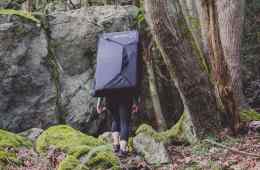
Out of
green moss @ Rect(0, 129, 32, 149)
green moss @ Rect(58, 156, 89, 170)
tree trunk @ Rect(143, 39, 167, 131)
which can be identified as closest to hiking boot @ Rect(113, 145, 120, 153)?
green moss @ Rect(58, 156, 89, 170)

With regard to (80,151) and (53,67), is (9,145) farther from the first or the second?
(53,67)

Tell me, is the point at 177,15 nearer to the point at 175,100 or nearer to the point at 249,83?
the point at 175,100

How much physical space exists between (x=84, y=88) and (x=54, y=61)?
1.12 m

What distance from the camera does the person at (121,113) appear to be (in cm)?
651

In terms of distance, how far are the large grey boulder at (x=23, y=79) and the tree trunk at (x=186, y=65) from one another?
5.08 metres

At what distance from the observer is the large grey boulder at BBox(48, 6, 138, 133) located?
36.2 feet

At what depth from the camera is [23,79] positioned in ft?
35.0

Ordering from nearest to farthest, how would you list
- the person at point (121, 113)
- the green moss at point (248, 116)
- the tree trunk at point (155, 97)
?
the person at point (121, 113)
the green moss at point (248, 116)
the tree trunk at point (155, 97)

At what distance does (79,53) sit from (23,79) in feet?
5.69

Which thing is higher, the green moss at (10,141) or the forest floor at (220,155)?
the forest floor at (220,155)

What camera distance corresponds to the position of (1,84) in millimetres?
10398

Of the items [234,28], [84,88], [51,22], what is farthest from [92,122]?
[234,28]

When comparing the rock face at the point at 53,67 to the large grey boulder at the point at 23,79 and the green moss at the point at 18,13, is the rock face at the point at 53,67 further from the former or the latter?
the green moss at the point at 18,13

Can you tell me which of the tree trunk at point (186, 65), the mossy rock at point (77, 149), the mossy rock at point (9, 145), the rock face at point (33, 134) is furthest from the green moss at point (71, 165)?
the rock face at point (33, 134)
